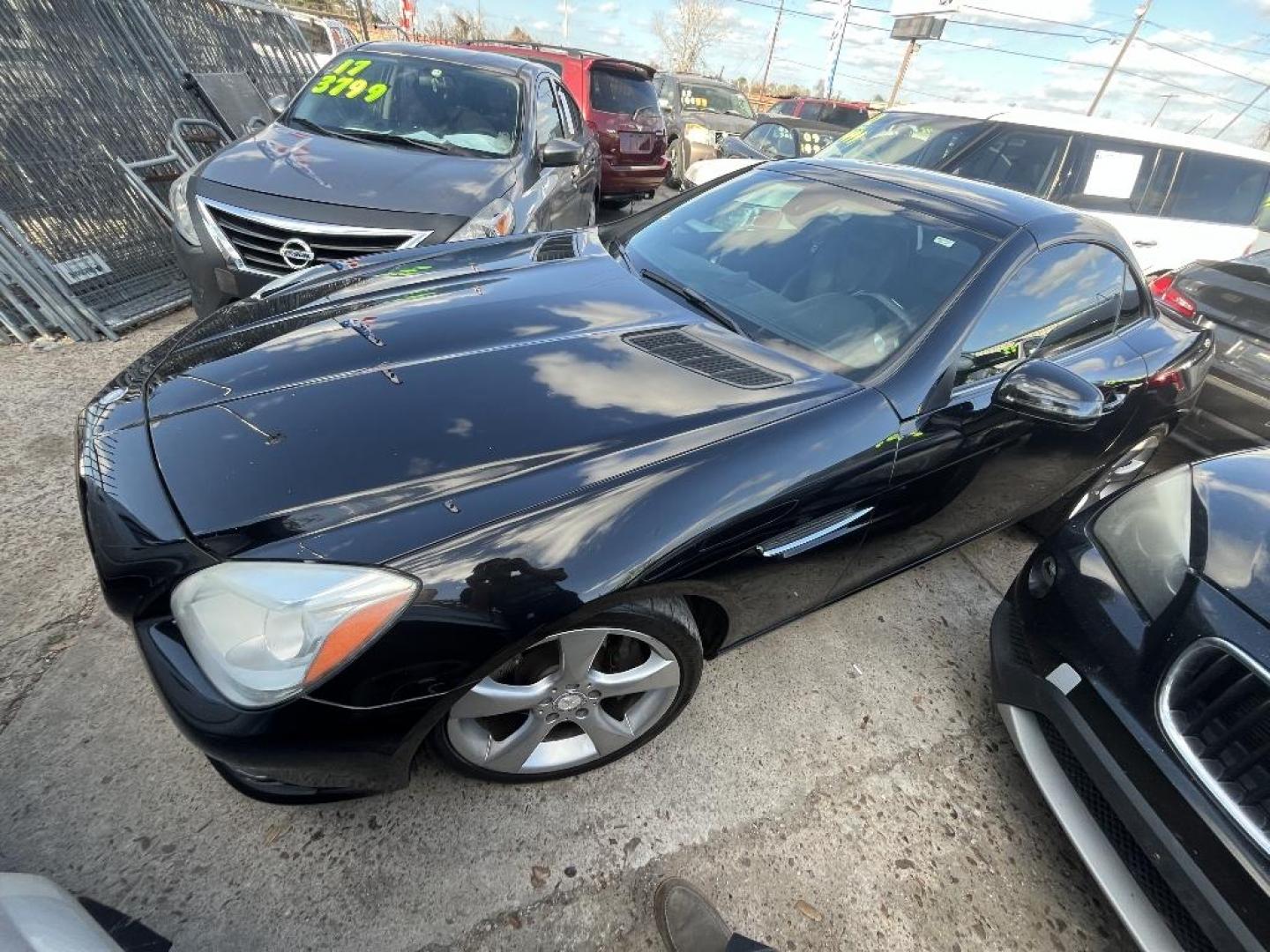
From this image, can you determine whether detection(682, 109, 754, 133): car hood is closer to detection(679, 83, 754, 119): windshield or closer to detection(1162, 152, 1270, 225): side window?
detection(679, 83, 754, 119): windshield

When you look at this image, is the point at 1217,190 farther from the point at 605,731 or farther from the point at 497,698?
the point at 497,698

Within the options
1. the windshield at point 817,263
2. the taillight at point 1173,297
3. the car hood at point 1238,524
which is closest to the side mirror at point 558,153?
the windshield at point 817,263

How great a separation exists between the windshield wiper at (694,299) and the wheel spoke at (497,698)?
1.25 m

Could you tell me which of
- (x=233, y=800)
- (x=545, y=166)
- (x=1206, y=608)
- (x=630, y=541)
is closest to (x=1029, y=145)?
(x=545, y=166)

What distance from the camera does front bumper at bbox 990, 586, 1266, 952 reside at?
1290mm

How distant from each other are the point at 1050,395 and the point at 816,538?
865mm

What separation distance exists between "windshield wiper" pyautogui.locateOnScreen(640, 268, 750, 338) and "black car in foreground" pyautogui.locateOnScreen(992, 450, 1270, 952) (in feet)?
Result: 4.31

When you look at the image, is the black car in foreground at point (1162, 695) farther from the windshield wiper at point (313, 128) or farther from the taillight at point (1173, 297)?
the windshield wiper at point (313, 128)

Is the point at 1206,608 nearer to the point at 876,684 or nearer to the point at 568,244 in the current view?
the point at 876,684

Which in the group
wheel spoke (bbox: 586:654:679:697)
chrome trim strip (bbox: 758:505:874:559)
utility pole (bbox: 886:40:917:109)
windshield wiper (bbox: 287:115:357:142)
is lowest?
utility pole (bbox: 886:40:917:109)

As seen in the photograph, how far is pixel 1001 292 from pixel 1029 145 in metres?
4.15

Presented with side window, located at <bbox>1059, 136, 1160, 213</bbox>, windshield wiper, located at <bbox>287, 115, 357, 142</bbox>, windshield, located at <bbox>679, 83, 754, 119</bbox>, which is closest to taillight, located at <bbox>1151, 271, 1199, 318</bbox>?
side window, located at <bbox>1059, 136, 1160, 213</bbox>

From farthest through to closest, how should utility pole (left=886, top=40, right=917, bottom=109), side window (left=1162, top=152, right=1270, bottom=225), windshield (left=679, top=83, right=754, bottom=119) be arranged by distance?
utility pole (left=886, top=40, right=917, bottom=109)
windshield (left=679, top=83, right=754, bottom=119)
side window (left=1162, top=152, right=1270, bottom=225)

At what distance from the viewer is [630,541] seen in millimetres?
1344
